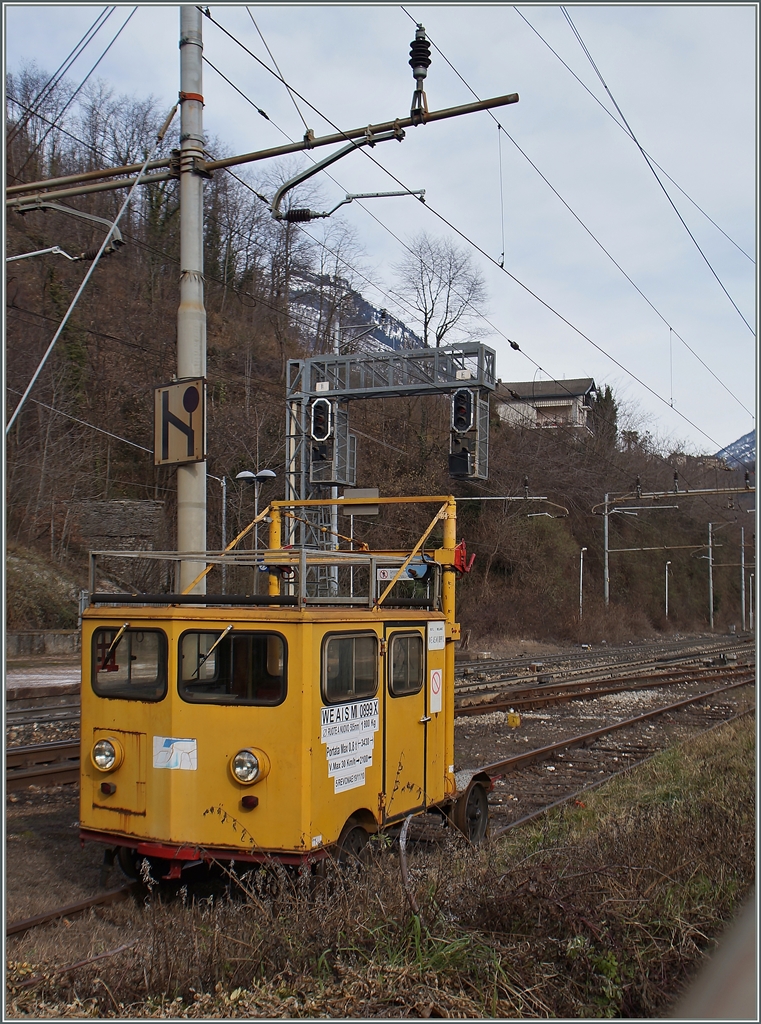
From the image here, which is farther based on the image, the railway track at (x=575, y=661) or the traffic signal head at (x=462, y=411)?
the railway track at (x=575, y=661)

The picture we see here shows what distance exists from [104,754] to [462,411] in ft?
52.2

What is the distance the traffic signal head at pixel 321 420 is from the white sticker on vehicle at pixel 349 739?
16.4 metres

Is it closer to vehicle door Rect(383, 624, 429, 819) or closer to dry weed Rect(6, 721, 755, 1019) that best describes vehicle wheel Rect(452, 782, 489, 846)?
vehicle door Rect(383, 624, 429, 819)

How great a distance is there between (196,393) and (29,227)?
98.4 feet

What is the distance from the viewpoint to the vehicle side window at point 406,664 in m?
7.11

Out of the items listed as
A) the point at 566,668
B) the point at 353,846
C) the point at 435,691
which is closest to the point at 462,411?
the point at 566,668

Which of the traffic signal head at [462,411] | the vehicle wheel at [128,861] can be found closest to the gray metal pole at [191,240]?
the vehicle wheel at [128,861]

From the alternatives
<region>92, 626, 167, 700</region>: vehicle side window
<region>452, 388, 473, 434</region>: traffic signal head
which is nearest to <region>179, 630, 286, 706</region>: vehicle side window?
<region>92, 626, 167, 700</region>: vehicle side window

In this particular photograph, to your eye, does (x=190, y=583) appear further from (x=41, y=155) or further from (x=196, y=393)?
(x=41, y=155)

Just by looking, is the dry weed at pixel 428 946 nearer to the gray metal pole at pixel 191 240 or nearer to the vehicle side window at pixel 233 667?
the vehicle side window at pixel 233 667

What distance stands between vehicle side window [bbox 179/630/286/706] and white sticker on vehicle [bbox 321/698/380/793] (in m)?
0.44

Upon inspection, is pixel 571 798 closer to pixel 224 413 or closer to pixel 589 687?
pixel 589 687

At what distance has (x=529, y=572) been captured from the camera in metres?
45.7

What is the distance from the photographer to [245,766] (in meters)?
5.88
